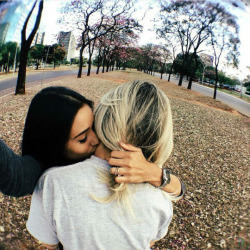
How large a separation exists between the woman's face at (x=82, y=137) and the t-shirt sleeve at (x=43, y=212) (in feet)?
0.52

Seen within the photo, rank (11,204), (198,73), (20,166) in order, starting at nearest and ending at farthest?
1. (20,166)
2. (198,73)
3. (11,204)

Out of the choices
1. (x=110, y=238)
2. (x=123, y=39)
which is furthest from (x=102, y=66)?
(x=110, y=238)

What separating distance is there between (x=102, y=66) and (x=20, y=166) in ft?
2.67

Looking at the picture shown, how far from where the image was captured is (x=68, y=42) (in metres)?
1.11

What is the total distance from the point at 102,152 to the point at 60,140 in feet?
0.65

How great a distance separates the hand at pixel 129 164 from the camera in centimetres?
87

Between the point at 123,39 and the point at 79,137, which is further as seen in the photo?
the point at 123,39

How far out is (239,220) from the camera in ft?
3.32

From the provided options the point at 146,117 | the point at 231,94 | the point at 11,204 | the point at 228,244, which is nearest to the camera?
the point at 146,117

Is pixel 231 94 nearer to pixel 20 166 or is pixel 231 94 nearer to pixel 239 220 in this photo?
pixel 239 220

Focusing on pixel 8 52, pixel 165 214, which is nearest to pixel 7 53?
pixel 8 52

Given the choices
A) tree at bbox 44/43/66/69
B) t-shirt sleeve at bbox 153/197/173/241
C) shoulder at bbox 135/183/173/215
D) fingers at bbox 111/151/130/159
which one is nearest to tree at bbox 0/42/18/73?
tree at bbox 44/43/66/69

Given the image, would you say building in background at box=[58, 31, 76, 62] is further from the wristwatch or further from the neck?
the wristwatch

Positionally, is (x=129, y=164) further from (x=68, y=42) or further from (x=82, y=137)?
(x=68, y=42)
